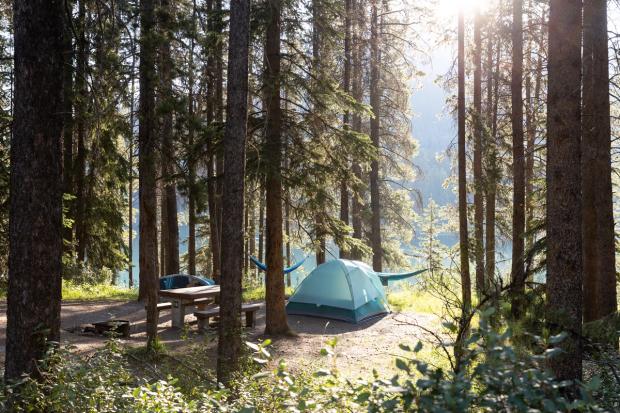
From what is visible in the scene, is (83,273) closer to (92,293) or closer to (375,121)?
(92,293)

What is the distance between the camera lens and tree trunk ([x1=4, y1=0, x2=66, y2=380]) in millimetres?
4492

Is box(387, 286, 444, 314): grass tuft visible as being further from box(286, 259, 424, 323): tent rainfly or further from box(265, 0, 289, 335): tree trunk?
box(265, 0, 289, 335): tree trunk

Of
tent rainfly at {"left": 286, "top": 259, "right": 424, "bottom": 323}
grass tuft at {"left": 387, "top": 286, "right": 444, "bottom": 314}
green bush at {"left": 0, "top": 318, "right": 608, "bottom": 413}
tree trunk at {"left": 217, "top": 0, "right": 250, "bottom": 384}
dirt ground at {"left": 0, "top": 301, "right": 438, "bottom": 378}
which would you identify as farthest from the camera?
grass tuft at {"left": 387, "top": 286, "right": 444, "bottom": 314}

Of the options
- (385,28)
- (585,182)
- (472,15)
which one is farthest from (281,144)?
(385,28)

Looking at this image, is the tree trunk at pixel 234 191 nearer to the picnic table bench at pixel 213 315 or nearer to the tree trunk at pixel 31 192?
the tree trunk at pixel 31 192

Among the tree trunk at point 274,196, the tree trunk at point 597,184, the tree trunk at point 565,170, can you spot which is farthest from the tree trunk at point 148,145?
the tree trunk at point 597,184

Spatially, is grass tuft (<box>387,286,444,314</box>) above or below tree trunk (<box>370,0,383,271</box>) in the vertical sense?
below

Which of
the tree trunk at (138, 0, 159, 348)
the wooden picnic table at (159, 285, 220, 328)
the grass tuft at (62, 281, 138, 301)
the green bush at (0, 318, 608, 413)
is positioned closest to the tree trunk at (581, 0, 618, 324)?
the green bush at (0, 318, 608, 413)

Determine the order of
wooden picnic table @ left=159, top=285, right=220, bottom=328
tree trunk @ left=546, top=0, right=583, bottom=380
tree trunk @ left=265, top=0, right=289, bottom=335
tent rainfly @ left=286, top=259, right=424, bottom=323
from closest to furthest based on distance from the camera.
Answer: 1. tree trunk @ left=546, top=0, right=583, bottom=380
2. tree trunk @ left=265, top=0, right=289, bottom=335
3. wooden picnic table @ left=159, top=285, right=220, bottom=328
4. tent rainfly @ left=286, top=259, right=424, bottom=323

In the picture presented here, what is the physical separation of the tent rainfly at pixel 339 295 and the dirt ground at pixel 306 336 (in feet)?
0.79

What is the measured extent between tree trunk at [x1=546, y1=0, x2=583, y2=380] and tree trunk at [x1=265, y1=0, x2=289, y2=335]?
504 centimetres

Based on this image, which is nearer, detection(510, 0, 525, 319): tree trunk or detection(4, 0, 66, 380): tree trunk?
detection(4, 0, 66, 380): tree trunk

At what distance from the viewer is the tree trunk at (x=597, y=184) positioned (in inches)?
299

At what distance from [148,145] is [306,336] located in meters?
4.36
